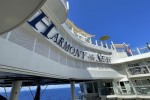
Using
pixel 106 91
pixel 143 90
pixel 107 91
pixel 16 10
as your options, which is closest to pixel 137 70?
pixel 143 90

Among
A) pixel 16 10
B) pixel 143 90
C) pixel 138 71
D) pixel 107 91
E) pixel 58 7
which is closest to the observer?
pixel 16 10

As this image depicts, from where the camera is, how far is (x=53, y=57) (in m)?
8.91

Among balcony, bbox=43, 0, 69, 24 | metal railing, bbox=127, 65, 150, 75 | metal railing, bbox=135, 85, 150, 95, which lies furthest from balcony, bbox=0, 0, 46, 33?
metal railing, bbox=127, 65, 150, 75

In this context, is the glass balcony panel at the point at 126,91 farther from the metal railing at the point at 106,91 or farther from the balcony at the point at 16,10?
the balcony at the point at 16,10

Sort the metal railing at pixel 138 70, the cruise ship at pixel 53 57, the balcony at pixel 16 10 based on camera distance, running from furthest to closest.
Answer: the metal railing at pixel 138 70 → the cruise ship at pixel 53 57 → the balcony at pixel 16 10

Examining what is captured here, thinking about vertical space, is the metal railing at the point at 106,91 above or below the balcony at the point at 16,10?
below

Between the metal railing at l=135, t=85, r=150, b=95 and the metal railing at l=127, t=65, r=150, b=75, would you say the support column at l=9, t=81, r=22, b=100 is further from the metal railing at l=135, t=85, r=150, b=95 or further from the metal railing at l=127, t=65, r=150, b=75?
the metal railing at l=127, t=65, r=150, b=75

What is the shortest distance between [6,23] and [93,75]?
13.0m

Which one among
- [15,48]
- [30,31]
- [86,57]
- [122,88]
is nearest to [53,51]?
[30,31]

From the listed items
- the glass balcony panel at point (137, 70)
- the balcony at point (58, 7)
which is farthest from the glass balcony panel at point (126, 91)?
the balcony at point (58, 7)

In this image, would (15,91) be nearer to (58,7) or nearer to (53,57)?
(53,57)

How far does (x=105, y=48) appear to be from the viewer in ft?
66.1

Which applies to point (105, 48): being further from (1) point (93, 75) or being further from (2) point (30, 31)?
(2) point (30, 31)

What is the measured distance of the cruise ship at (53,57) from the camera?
2076 mm
